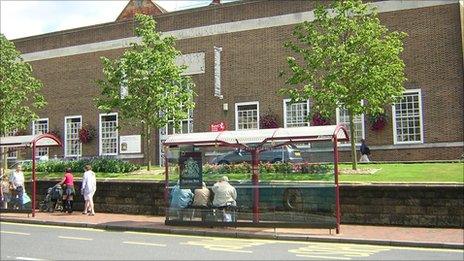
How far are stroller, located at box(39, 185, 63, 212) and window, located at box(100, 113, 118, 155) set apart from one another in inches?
595

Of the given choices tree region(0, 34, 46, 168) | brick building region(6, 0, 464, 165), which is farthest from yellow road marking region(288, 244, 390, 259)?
tree region(0, 34, 46, 168)

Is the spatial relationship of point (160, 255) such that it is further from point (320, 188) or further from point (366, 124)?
point (366, 124)

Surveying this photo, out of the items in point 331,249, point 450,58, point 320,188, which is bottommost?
point 331,249

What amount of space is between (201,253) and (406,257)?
416cm

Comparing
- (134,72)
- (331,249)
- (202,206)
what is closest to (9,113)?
(134,72)

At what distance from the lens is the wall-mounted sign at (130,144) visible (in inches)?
1428

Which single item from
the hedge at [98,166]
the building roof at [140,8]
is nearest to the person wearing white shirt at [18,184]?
the hedge at [98,166]

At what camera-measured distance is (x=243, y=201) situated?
1659cm

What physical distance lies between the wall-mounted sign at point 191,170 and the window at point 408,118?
14.8 meters

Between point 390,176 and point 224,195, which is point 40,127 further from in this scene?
point 390,176

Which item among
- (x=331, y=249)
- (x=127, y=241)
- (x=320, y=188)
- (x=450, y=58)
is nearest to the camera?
(x=331, y=249)

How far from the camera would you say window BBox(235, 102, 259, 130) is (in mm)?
32656

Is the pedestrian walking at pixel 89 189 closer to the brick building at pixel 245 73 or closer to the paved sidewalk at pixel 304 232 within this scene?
the paved sidewalk at pixel 304 232

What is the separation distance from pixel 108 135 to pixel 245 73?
10.9m
